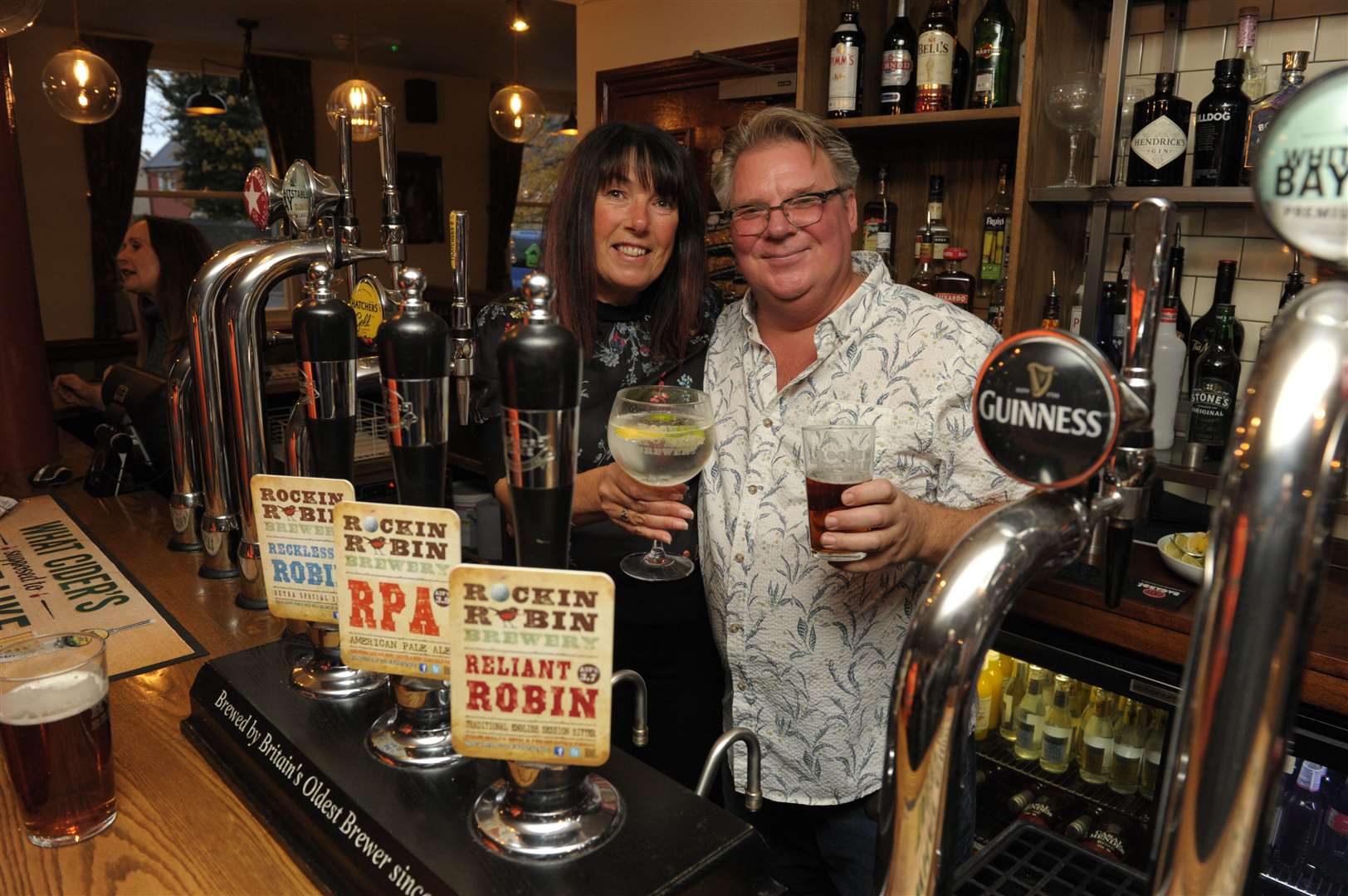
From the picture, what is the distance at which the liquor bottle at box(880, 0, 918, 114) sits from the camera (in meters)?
2.54

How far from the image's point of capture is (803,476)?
56.1 inches

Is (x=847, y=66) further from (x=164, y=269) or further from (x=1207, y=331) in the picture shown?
(x=164, y=269)

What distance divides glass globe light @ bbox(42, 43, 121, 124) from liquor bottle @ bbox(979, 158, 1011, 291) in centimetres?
422

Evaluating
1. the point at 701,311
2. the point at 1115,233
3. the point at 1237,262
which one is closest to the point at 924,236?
the point at 1115,233

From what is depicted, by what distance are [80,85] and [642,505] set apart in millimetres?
4677

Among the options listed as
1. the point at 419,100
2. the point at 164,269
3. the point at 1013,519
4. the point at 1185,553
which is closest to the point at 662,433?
the point at 1013,519

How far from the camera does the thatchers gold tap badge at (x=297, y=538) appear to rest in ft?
3.08

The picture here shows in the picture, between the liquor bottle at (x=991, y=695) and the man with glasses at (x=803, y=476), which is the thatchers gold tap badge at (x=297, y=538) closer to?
the man with glasses at (x=803, y=476)

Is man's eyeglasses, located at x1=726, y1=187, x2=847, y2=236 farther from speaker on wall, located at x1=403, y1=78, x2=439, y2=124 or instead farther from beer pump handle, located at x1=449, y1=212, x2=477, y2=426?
speaker on wall, located at x1=403, y1=78, x2=439, y2=124

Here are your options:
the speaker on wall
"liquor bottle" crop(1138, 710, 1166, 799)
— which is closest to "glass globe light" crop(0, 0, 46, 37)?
A: "liquor bottle" crop(1138, 710, 1166, 799)

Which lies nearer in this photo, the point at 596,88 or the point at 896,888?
the point at 896,888

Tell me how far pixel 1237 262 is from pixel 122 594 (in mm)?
2427

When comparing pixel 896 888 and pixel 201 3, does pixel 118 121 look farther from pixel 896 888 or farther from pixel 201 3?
pixel 896 888

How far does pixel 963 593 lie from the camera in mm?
473
